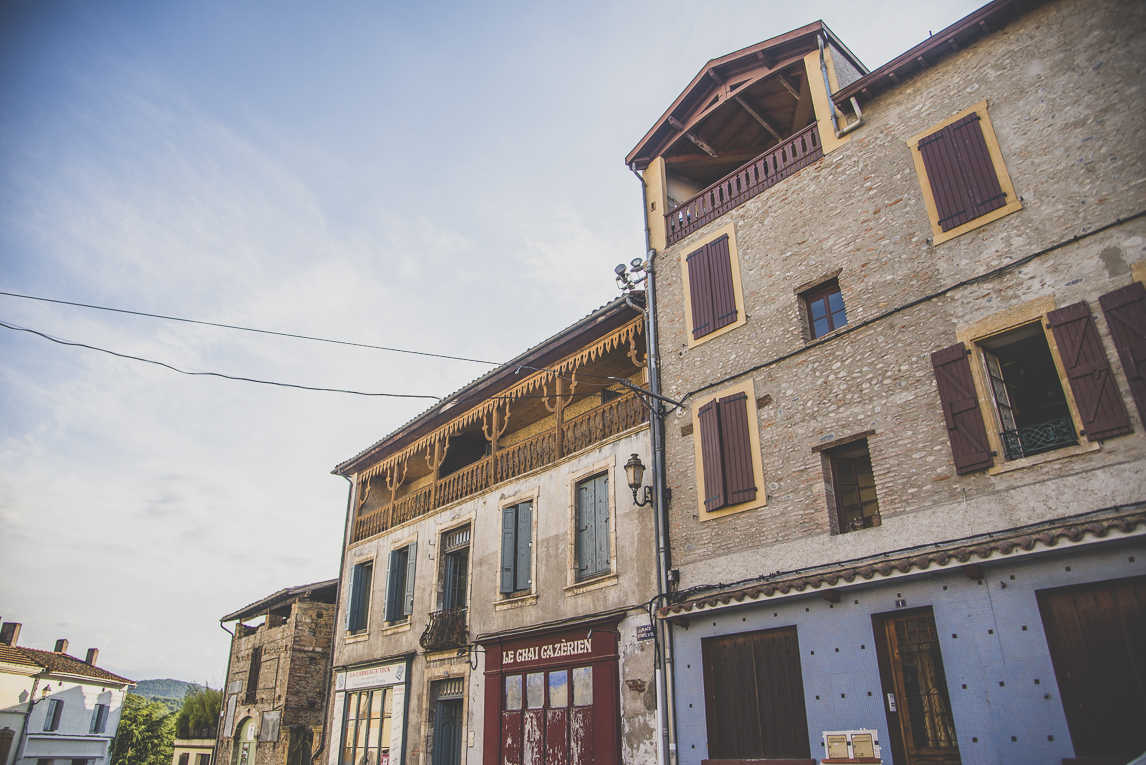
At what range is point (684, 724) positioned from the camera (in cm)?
984

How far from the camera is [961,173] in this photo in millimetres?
9336

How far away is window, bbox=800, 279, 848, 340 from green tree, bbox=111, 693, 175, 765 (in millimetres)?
43438

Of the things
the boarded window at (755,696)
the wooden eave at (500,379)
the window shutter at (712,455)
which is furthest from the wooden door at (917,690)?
the wooden eave at (500,379)

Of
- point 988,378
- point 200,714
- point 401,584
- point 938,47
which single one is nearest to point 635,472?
point 988,378

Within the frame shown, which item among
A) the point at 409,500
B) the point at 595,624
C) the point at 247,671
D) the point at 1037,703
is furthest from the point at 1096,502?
the point at 247,671

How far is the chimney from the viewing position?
118 feet

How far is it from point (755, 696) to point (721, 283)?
20.2ft

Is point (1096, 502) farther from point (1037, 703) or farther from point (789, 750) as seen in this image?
point (789, 750)

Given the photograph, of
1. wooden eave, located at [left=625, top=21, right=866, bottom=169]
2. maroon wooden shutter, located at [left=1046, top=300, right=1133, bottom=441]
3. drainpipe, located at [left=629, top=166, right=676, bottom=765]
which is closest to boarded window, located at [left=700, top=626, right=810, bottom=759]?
drainpipe, located at [left=629, top=166, right=676, bottom=765]

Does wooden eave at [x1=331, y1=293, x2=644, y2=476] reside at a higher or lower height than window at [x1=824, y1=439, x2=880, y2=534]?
higher

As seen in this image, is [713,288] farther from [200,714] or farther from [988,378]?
[200,714]

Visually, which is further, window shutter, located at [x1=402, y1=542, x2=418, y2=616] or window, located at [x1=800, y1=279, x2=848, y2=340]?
window shutter, located at [x1=402, y1=542, x2=418, y2=616]

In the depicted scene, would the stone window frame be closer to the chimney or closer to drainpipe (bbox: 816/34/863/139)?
drainpipe (bbox: 816/34/863/139)

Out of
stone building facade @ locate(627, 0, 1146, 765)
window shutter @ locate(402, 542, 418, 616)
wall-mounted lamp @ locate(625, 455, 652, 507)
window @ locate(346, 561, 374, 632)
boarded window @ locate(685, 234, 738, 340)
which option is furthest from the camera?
window @ locate(346, 561, 374, 632)
